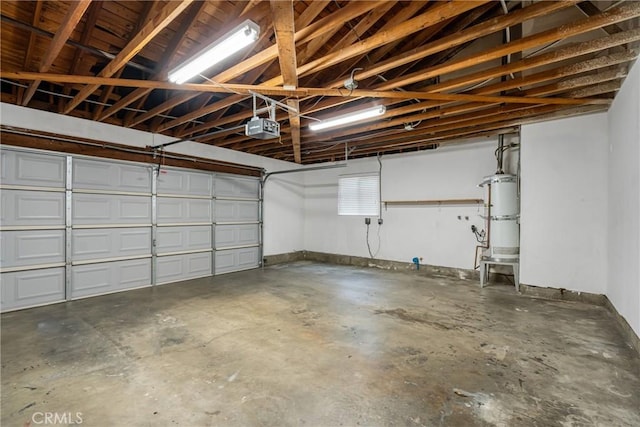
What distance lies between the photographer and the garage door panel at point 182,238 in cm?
563

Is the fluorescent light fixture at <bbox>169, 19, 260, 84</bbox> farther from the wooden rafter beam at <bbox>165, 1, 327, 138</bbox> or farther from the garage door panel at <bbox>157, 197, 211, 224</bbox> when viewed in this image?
the garage door panel at <bbox>157, 197, 211, 224</bbox>

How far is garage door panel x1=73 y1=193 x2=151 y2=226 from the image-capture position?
4.66 meters

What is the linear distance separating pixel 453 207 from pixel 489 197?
909mm

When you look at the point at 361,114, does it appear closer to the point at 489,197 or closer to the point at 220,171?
the point at 489,197

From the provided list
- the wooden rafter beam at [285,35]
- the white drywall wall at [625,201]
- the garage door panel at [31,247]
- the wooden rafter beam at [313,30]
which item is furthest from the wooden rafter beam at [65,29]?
the white drywall wall at [625,201]

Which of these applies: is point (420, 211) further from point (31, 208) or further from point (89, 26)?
point (31, 208)

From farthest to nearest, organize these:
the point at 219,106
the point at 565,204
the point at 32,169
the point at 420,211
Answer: the point at 420,211
the point at 565,204
the point at 32,169
the point at 219,106

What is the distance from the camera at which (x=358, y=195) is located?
775 cm

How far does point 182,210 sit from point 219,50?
4.20 metres

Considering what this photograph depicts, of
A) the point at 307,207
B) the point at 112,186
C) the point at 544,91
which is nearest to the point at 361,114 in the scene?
the point at 544,91

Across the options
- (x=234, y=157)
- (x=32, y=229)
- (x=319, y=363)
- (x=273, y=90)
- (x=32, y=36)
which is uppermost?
(x=32, y=36)

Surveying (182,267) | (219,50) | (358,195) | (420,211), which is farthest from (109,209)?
(420,211)

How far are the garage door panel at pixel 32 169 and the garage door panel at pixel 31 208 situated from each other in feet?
0.48

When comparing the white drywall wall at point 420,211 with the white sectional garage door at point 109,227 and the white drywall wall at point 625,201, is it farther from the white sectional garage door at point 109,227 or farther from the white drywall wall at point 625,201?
the white sectional garage door at point 109,227
